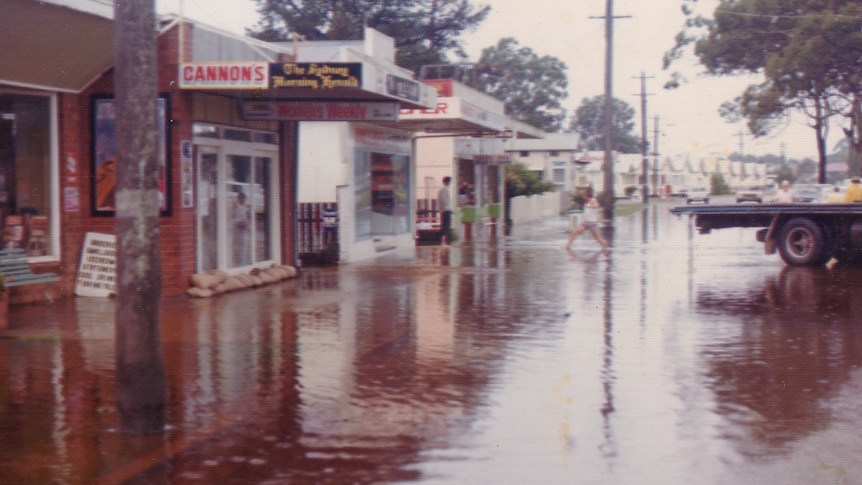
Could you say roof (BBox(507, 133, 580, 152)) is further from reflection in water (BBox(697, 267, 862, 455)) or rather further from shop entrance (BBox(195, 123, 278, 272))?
reflection in water (BBox(697, 267, 862, 455))

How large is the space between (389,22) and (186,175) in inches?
1526

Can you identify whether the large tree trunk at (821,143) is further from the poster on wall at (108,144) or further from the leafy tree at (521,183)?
the poster on wall at (108,144)

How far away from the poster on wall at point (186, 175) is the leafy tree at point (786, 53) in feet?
106

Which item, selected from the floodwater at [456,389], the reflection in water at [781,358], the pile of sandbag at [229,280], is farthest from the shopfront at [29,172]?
the reflection in water at [781,358]

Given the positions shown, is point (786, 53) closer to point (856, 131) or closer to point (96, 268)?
point (856, 131)

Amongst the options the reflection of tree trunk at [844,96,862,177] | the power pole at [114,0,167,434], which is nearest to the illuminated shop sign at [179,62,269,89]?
the power pole at [114,0,167,434]

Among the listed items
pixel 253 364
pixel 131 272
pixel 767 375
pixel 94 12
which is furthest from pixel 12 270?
pixel 767 375

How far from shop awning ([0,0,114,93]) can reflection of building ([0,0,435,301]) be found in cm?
2

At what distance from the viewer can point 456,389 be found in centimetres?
838

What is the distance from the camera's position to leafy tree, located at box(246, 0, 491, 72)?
1993 inches

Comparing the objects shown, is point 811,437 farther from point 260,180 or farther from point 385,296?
point 260,180

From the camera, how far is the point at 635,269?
1948 centimetres

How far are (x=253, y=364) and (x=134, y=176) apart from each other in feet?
10.3

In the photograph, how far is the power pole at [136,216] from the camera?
6715mm
